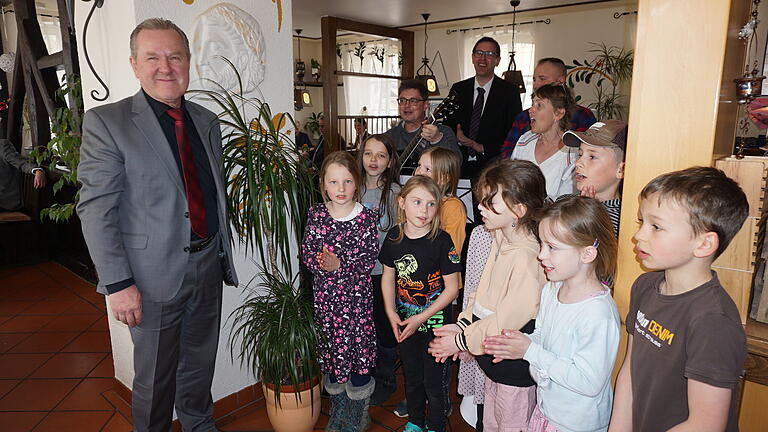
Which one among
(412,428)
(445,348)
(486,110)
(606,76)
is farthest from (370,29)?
(445,348)

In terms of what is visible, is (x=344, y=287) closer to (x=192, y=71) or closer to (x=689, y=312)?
(x=192, y=71)

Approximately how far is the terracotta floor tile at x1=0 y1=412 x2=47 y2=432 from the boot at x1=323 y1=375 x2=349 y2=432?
58.5 inches

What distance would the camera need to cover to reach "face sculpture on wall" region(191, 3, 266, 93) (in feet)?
7.20

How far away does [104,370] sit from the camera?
294 centimetres

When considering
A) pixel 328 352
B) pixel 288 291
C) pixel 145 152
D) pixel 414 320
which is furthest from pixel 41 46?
pixel 414 320

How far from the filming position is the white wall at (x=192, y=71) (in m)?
2.06

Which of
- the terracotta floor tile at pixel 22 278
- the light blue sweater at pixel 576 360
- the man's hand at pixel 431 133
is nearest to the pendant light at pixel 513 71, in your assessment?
the man's hand at pixel 431 133

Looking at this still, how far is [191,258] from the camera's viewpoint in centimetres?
191

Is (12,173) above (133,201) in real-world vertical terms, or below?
below

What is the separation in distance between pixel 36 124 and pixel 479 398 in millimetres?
4361

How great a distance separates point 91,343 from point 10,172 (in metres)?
2.44

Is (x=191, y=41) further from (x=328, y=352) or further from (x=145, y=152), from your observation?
(x=328, y=352)

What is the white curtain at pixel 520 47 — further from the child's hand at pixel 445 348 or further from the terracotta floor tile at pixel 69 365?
the terracotta floor tile at pixel 69 365

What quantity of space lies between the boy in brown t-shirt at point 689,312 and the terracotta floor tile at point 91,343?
322 centimetres
